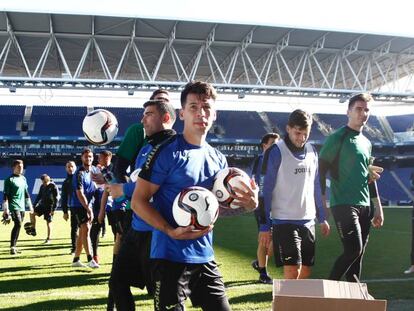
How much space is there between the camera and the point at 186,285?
113 inches

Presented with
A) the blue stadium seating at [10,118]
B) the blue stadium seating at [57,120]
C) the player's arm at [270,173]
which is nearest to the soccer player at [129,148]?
the player's arm at [270,173]

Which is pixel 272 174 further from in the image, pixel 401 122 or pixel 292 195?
pixel 401 122

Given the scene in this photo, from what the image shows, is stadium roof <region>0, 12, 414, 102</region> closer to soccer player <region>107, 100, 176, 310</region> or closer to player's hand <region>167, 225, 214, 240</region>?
soccer player <region>107, 100, 176, 310</region>

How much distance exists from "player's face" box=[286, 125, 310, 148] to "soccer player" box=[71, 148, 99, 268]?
4.62 m

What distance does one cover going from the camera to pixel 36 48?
30.9 metres

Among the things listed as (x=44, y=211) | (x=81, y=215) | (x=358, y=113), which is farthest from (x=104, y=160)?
(x=44, y=211)

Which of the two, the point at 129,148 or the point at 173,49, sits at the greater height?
the point at 173,49

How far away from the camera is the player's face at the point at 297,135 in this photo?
4.70 meters

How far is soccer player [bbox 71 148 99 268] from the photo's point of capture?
8.62 meters

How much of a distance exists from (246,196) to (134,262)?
4.45 ft

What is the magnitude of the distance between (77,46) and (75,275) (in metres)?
24.9

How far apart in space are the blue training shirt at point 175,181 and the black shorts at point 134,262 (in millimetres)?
950

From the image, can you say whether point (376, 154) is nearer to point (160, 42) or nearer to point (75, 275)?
point (160, 42)

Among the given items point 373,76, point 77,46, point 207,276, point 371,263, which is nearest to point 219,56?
point 77,46
